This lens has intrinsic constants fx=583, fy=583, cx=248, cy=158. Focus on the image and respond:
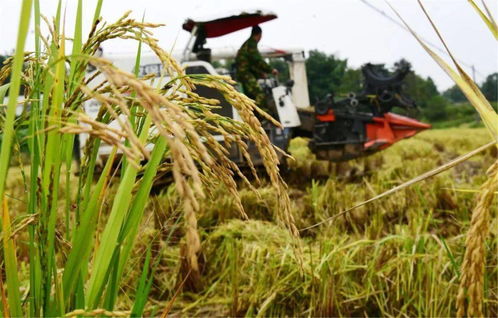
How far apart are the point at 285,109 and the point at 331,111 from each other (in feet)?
Answer: 2.37

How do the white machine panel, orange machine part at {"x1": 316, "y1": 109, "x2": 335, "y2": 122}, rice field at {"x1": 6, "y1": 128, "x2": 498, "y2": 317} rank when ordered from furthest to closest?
1. orange machine part at {"x1": 316, "y1": 109, "x2": 335, "y2": 122}
2. the white machine panel
3. rice field at {"x1": 6, "y1": 128, "x2": 498, "y2": 317}

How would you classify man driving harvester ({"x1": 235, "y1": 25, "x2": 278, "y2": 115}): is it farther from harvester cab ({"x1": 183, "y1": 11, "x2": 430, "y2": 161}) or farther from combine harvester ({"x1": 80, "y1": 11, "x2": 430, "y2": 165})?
harvester cab ({"x1": 183, "y1": 11, "x2": 430, "y2": 161})

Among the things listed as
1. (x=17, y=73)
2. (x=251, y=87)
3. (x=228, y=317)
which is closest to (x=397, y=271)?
(x=228, y=317)

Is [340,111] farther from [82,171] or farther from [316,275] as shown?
[82,171]

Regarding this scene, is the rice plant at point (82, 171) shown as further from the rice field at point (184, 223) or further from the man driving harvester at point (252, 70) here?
the man driving harvester at point (252, 70)

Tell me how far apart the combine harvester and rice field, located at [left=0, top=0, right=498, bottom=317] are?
82 cm

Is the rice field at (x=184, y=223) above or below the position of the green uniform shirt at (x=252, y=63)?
below

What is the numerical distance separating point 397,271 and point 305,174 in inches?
231

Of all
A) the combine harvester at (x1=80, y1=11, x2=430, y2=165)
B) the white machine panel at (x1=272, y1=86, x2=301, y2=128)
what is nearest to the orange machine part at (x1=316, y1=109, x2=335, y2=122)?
the combine harvester at (x1=80, y1=11, x2=430, y2=165)

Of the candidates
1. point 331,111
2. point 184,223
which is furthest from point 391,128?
point 184,223

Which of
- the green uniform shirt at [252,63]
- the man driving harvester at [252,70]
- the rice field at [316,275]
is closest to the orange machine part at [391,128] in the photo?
the man driving harvester at [252,70]

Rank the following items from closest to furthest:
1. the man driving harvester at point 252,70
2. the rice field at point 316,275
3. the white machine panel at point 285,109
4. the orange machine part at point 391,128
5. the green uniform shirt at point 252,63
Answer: the rice field at point 316,275 < the man driving harvester at point 252,70 < the green uniform shirt at point 252,63 < the white machine panel at point 285,109 < the orange machine part at point 391,128

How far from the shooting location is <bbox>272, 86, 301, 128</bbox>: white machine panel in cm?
822

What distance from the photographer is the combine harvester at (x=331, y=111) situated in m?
7.81
